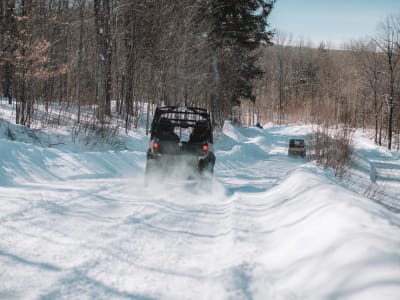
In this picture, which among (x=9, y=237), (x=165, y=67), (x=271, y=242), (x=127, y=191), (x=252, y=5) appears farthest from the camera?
(x=252, y=5)

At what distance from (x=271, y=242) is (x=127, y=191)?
416 cm

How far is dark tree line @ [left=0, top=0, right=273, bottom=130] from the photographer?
15.2 m

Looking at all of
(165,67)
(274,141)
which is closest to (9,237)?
(165,67)

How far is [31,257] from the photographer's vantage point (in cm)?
417

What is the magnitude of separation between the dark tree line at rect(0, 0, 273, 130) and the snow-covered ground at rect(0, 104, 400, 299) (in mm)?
7576

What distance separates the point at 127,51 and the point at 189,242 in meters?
17.1

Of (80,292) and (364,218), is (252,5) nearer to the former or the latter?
(364,218)

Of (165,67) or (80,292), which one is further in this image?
(165,67)

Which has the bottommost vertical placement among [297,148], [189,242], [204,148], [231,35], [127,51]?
[189,242]

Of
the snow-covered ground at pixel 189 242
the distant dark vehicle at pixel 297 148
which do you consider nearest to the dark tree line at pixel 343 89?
the distant dark vehicle at pixel 297 148

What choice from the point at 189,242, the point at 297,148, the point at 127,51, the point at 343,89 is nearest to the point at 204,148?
the point at 189,242

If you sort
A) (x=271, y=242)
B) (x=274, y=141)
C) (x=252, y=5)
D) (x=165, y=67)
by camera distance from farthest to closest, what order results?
(x=274, y=141) < (x=252, y=5) < (x=165, y=67) < (x=271, y=242)

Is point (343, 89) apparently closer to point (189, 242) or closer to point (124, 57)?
point (124, 57)

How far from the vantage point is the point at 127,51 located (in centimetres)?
2072
